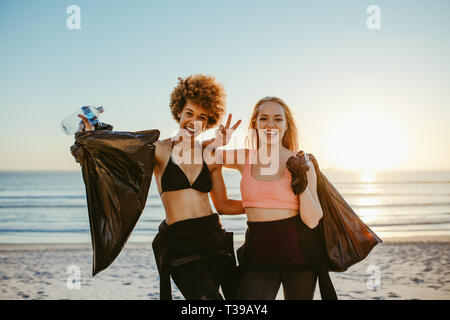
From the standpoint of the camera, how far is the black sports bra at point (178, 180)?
3.16 meters

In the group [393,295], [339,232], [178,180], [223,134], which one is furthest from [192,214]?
[393,295]

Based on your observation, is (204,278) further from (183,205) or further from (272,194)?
(272,194)

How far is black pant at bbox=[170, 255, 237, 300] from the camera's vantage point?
116 inches

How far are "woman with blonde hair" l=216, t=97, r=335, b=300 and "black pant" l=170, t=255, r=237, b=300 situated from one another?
0.13 meters

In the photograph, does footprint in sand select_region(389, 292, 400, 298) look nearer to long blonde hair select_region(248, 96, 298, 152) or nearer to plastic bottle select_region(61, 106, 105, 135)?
long blonde hair select_region(248, 96, 298, 152)

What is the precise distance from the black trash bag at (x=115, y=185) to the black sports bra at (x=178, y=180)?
0.15 meters

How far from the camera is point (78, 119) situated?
129 inches

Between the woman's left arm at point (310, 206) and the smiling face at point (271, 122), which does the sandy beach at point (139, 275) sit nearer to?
the woman's left arm at point (310, 206)

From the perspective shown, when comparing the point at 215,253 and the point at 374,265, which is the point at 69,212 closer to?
the point at 374,265

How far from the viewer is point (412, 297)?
6.95 metres

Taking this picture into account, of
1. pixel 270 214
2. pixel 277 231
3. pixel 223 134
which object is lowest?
pixel 277 231

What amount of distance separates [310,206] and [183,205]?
99 cm

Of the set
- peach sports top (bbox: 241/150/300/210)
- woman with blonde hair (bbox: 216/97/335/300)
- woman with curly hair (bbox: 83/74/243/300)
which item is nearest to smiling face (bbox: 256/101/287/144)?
woman with blonde hair (bbox: 216/97/335/300)
